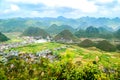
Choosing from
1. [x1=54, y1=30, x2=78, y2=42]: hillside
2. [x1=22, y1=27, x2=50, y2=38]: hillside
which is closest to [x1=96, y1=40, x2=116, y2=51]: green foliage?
[x1=54, y1=30, x2=78, y2=42]: hillside

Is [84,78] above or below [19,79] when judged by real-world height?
above

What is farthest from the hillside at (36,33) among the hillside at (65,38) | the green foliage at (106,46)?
the green foliage at (106,46)

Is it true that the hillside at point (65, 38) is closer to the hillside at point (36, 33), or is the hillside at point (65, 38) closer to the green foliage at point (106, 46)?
the hillside at point (36, 33)

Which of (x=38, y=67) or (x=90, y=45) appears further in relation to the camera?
(x=90, y=45)

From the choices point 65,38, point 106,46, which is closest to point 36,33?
point 65,38

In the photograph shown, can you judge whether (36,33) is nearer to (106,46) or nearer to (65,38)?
(65,38)

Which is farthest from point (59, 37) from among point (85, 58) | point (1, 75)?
point (1, 75)

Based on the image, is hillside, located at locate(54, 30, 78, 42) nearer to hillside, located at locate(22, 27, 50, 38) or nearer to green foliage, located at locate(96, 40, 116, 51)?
hillside, located at locate(22, 27, 50, 38)

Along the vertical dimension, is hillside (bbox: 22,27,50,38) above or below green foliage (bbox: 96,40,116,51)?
above

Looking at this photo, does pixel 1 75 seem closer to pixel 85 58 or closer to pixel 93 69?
pixel 93 69

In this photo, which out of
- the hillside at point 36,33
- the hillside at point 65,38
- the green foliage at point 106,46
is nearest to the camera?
the green foliage at point 106,46

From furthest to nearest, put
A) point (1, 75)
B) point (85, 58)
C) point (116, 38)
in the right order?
point (116, 38) → point (85, 58) → point (1, 75)
